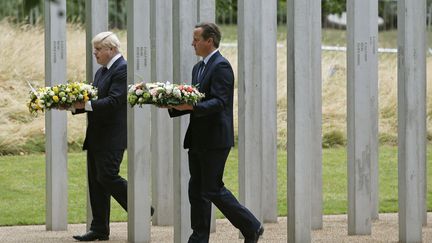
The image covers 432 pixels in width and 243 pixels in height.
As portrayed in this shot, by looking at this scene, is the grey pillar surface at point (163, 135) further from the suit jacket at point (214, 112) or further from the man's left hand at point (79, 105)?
the suit jacket at point (214, 112)

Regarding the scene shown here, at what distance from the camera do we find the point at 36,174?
54.1ft

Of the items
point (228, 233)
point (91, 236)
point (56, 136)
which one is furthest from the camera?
point (56, 136)

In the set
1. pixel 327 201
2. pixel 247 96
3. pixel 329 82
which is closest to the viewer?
pixel 247 96

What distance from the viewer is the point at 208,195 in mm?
9047

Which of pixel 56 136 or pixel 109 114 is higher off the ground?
pixel 109 114

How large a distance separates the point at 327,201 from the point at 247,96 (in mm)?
4479

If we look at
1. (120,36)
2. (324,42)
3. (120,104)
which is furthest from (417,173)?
(324,42)

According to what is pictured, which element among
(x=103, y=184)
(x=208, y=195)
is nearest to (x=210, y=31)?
(x=208, y=195)

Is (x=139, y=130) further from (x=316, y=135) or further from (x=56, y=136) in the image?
(x=316, y=135)

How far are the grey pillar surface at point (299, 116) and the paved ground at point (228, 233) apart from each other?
925 millimetres

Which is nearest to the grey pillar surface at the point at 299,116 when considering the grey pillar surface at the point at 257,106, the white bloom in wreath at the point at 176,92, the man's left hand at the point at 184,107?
the grey pillar surface at the point at 257,106

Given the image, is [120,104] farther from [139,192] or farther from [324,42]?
[324,42]

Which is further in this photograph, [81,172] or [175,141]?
[81,172]

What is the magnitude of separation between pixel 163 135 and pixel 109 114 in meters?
1.42
